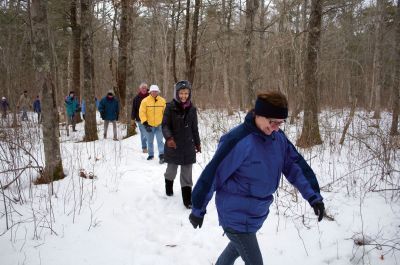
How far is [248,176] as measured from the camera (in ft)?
7.54

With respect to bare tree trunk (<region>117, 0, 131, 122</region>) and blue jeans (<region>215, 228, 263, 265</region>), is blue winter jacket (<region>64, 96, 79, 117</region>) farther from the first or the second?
blue jeans (<region>215, 228, 263, 265</region>)

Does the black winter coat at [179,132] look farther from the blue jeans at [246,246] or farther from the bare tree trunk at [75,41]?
the bare tree trunk at [75,41]

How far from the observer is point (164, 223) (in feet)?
14.5

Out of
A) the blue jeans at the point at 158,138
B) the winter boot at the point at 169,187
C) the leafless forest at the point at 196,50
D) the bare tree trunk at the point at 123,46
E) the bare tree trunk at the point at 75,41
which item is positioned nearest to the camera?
the winter boot at the point at 169,187

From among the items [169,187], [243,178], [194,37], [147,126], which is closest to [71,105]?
[194,37]

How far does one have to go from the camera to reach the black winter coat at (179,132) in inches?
188

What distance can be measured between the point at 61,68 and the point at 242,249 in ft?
95.8

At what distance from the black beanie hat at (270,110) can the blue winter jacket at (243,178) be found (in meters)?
0.09

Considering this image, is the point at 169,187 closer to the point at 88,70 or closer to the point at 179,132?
the point at 179,132

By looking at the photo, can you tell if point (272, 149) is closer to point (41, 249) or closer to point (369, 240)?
point (369, 240)

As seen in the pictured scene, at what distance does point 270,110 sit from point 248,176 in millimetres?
515

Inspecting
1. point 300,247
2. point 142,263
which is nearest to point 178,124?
point 142,263

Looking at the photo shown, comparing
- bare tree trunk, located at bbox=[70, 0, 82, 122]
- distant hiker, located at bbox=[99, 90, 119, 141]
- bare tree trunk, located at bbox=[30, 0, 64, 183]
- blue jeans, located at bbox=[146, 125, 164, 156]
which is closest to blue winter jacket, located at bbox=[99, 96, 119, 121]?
distant hiker, located at bbox=[99, 90, 119, 141]

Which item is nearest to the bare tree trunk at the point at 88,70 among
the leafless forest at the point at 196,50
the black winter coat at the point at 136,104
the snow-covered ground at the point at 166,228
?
the leafless forest at the point at 196,50
